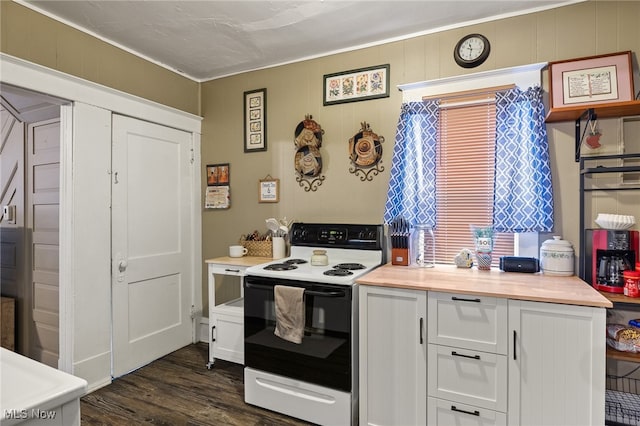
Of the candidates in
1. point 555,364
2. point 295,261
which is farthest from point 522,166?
point 295,261

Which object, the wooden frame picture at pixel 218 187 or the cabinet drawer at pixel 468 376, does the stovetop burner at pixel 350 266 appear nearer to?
the cabinet drawer at pixel 468 376

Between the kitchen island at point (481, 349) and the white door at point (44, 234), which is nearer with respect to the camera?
the kitchen island at point (481, 349)

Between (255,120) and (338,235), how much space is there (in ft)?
4.39

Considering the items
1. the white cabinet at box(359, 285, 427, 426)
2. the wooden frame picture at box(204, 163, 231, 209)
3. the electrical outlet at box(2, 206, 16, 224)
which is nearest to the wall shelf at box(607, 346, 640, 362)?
the white cabinet at box(359, 285, 427, 426)

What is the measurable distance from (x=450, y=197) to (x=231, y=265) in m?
1.75

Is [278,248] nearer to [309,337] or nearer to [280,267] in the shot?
[280,267]

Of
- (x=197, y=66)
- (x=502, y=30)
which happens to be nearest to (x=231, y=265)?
(x=197, y=66)

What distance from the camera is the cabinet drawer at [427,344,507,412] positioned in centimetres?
179

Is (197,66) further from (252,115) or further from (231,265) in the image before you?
(231,265)

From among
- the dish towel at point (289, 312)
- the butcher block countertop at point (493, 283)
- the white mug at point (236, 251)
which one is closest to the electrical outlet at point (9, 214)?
the white mug at point (236, 251)

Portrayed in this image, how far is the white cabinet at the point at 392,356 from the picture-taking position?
1950mm

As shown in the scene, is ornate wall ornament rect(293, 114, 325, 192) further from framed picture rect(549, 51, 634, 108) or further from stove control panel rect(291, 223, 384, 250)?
framed picture rect(549, 51, 634, 108)

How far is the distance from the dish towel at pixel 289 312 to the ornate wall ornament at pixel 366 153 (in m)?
1.10

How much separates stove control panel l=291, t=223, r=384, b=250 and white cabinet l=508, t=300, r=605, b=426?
111 centimetres
